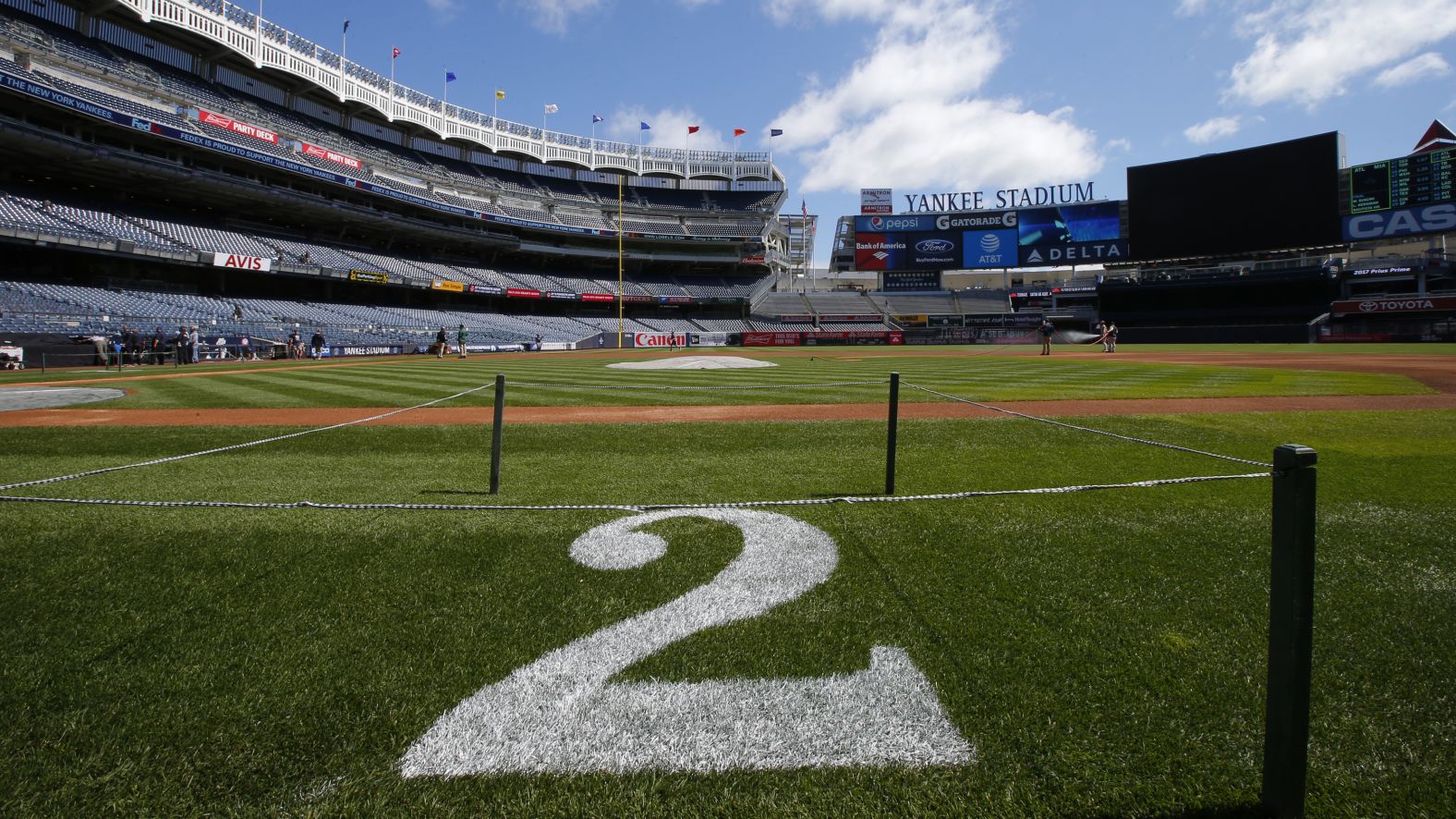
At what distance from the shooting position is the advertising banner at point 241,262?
117ft

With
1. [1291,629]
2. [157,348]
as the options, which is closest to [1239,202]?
[1291,629]

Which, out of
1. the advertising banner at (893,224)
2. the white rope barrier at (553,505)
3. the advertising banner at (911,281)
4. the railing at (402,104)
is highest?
the railing at (402,104)

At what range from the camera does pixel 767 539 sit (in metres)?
4.04

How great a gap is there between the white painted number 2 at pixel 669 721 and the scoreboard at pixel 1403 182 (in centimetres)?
6914

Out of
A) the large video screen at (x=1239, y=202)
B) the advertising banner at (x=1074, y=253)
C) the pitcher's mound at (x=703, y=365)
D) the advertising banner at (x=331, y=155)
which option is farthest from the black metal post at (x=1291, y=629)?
the advertising banner at (x=1074, y=253)

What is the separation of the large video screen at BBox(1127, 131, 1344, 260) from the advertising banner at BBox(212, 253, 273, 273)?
2634 inches

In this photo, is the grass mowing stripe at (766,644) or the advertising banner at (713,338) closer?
the grass mowing stripe at (766,644)

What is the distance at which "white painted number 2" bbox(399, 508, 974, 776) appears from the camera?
1.97m

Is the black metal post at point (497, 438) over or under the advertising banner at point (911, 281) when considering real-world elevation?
under

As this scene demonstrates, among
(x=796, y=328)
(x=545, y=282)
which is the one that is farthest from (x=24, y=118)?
(x=796, y=328)

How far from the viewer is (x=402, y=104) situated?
5506cm

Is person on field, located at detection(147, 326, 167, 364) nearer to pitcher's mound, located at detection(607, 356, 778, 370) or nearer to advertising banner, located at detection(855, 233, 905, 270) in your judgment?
pitcher's mound, located at detection(607, 356, 778, 370)

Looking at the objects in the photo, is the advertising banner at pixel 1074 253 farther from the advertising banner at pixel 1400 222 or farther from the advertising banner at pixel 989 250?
the advertising banner at pixel 1400 222

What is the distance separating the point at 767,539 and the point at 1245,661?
2.37m
